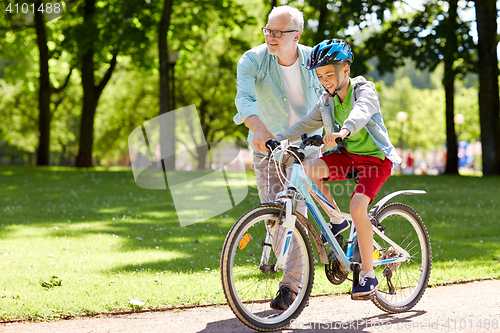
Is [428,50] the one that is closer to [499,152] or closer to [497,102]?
[497,102]

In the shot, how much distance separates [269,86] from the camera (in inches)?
163

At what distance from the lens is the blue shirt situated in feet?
13.1

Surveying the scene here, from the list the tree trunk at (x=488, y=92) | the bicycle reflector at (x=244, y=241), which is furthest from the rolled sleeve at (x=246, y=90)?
the tree trunk at (x=488, y=92)

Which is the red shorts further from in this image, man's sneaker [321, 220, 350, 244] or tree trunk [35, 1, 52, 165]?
tree trunk [35, 1, 52, 165]

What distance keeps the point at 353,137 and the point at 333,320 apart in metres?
1.29

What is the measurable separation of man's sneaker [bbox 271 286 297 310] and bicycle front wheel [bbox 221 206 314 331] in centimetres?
4

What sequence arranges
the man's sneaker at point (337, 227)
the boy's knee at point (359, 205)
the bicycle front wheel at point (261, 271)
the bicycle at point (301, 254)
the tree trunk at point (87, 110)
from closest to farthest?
the bicycle front wheel at point (261, 271) → the bicycle at point (301, 254) → the boy's knee at point (359, 205) → the man's sneaker at point (337, 227) → the tree trunk at point (87, 110)

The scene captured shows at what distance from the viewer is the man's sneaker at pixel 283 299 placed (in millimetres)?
3740

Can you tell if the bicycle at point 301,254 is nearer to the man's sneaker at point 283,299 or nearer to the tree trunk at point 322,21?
the man's sneaker at point 283,299

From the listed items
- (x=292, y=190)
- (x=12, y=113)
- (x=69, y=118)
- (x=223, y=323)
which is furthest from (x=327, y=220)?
(x=69, y=118)

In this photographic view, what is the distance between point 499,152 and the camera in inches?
758

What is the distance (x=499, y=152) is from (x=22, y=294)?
1841cm

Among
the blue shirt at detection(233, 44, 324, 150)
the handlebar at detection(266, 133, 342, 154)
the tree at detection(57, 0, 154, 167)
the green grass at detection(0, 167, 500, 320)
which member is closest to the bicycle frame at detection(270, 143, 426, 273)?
the handlebar at detection(266, 133, 342, 154)

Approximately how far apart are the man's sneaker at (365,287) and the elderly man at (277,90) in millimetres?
401
